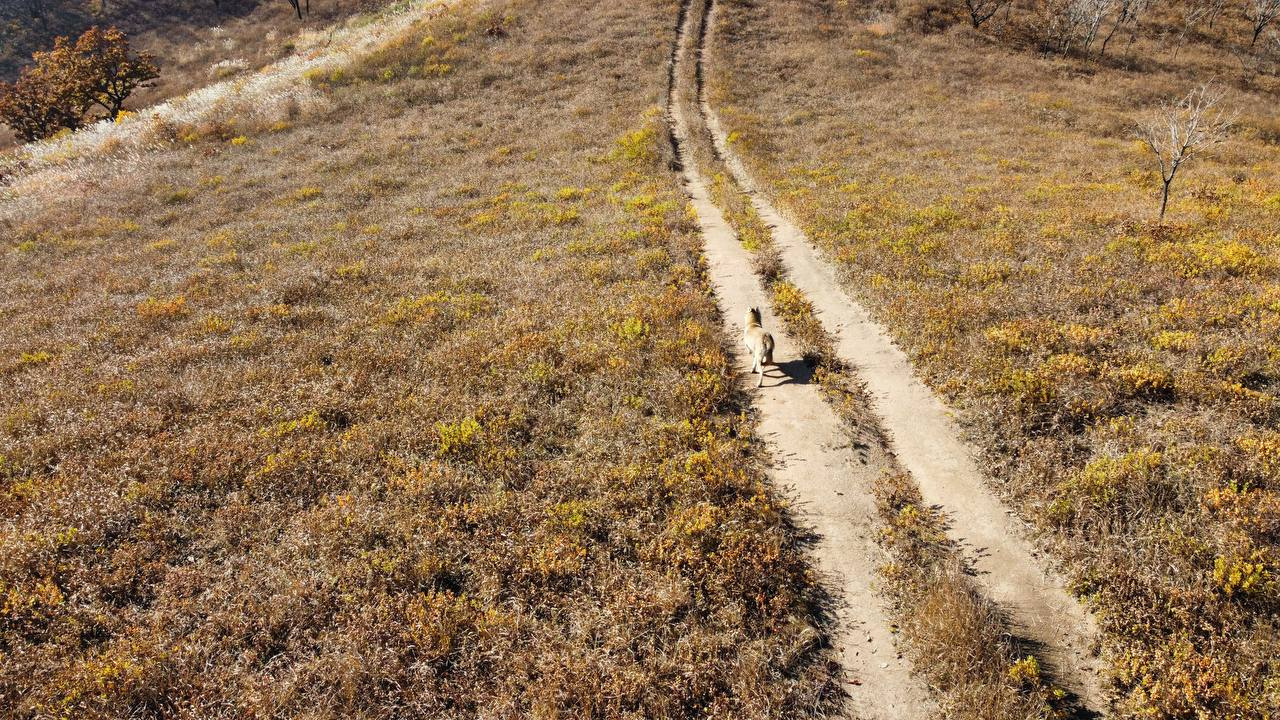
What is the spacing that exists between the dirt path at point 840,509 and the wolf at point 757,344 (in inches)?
11.2

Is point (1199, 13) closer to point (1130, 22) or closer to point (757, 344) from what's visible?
point (1130, 22)

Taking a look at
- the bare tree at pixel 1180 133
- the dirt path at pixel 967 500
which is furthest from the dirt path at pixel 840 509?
the bare tree at pixel 1180 133

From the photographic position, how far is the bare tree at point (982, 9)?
56.1 m

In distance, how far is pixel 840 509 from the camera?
8672mm

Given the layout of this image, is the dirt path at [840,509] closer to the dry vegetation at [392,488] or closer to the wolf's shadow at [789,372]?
the wolf's shadow at [789,372]

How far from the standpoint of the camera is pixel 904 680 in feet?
21.1

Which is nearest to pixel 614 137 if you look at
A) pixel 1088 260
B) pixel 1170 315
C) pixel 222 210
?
pixel 222 210

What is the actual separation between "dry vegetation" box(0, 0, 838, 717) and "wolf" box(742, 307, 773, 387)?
0.91 m

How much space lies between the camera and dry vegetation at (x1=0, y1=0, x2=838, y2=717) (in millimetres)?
6574

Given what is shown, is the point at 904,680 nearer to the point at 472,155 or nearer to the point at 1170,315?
the point at 1170,315

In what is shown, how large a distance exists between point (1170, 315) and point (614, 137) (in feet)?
89.0

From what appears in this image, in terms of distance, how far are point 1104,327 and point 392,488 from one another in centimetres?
1473

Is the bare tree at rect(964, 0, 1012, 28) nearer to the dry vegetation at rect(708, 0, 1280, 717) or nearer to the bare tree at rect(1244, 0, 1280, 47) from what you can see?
the bare tree at rect(1244, 0, 1280, 47)

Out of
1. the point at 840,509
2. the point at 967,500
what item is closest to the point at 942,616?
the point at 840,509
